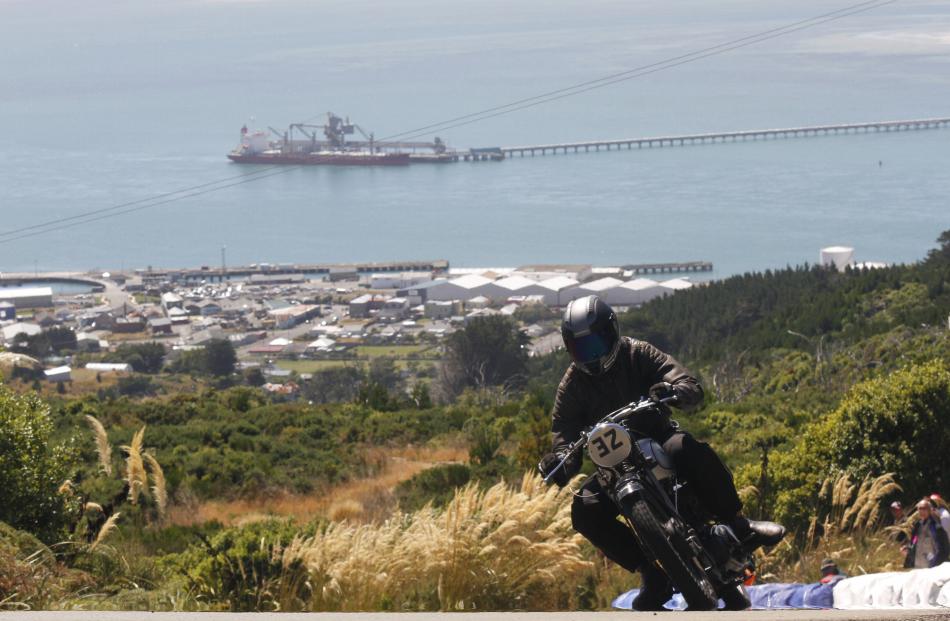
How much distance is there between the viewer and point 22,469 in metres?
5.75

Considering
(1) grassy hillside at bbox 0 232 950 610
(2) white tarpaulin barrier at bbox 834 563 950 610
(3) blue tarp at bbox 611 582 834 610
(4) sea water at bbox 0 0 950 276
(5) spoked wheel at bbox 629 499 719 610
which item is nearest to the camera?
(5) spoked wheel at bbox 629 499 719 610

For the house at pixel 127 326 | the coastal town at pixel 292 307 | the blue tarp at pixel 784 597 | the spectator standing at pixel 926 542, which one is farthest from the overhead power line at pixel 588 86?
the blue tarp at pixel 784 597

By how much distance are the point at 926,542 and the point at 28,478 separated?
4.01 meters

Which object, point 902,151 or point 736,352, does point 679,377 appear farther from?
point 902,151

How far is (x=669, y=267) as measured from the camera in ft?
188

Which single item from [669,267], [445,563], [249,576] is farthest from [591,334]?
[669,267]

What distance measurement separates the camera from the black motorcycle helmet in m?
3.53

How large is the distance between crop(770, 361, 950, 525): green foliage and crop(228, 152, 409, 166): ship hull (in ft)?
296

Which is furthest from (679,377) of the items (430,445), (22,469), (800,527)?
(430,445)

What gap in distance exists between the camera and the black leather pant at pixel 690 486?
3.59 meters

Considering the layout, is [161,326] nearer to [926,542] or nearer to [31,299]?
[31,299]

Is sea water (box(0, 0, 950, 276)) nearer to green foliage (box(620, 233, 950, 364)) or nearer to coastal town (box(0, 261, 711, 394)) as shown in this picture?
coastal town (box(0, 261, 711, 394))

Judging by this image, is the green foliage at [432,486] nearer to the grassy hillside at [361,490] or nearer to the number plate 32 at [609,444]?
the grassy hillside at [361,490]

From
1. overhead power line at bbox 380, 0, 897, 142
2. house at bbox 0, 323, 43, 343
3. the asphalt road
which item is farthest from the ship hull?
the asphalt road
